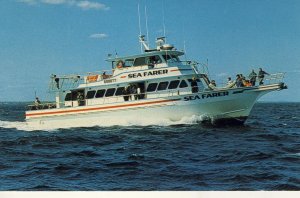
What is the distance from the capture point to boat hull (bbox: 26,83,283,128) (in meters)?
17.1

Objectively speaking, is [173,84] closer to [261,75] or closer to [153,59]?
[153,59]

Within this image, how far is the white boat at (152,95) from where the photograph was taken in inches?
677

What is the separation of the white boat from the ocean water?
4.17 ft

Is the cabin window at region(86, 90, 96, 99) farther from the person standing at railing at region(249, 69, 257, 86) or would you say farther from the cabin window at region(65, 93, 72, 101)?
the person standing at railing at region(249, 69, 257, 86)

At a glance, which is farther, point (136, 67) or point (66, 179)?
point (136, 67)

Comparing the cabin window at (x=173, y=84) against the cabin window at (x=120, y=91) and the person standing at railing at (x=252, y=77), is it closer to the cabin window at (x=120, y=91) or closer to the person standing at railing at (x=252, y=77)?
the cabin window at (x=120, y=91)

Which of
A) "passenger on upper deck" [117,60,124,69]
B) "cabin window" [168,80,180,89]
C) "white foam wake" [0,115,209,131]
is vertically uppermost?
"passenger on upper deck" [117,60,124,69]

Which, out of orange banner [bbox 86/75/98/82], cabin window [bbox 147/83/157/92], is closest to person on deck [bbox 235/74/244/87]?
cabin window [bbox 147/83/157/92]

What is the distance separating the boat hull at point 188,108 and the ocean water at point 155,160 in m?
1.13

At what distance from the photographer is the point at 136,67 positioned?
1822cm

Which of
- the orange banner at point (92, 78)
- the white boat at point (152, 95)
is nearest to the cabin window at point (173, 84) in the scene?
the white boat at point (152, 95)
